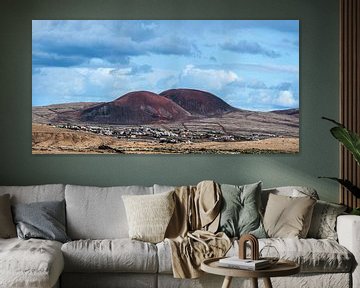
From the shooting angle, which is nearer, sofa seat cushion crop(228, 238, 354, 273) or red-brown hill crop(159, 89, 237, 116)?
sofa seat cushion crop(228, 238, 354, 273)

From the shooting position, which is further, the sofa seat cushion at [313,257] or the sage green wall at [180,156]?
the sage green wall at [180,156]

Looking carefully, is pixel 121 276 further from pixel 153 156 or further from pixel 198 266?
pixel 153 156

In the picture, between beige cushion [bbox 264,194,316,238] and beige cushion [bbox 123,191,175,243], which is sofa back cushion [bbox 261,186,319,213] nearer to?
beige cushion [bbox 264,194,316,238]

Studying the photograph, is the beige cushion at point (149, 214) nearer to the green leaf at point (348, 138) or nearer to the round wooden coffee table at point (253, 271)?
the round wooden coffee table at point (253, 271)

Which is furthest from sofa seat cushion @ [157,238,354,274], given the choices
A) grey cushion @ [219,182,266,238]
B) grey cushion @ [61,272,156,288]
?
grey cushion @ [219,182,266,238]

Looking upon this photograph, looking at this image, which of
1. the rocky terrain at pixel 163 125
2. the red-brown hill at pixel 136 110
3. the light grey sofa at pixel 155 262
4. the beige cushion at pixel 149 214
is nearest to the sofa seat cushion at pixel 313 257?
the light grey sofa at pixel 155 262

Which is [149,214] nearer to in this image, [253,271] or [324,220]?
[324,220]
